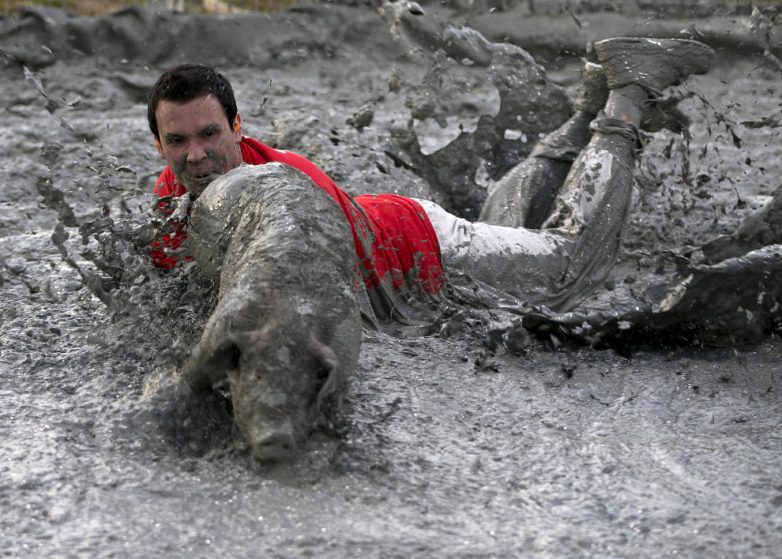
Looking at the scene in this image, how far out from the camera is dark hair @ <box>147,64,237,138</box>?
11.1 ft

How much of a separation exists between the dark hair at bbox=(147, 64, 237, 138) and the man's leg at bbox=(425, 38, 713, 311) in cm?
84

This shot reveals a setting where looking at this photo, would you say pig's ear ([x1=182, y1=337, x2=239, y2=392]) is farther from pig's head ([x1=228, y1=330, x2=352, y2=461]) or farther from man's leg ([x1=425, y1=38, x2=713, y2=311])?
man's leg ([x1=425, y1=38, x2=713, y2=311])

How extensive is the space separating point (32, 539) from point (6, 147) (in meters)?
3.90

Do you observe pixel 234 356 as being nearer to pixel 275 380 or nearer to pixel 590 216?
pixel 275 380

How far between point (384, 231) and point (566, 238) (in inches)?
30.6

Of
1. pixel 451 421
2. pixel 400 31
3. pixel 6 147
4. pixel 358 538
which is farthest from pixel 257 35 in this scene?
pixel 358 538

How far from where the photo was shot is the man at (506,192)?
3371 millimetres

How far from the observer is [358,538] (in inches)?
84.0

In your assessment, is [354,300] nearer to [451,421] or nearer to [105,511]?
[451,421]

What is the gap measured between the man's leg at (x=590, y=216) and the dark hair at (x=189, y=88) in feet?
2.74

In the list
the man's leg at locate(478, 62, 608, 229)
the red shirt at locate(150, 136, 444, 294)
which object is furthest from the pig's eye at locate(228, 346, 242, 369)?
the man's leg at locate(478, 62, 608, 229)

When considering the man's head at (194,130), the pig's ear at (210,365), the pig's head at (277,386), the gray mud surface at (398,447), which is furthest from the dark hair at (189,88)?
the pig's head at (277,386)

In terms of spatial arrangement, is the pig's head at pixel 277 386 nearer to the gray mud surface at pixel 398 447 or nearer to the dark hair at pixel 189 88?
the gray mud surface at pixel 398 447

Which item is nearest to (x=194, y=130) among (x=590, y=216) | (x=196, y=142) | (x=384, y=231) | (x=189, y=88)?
(x=196, y=142)
